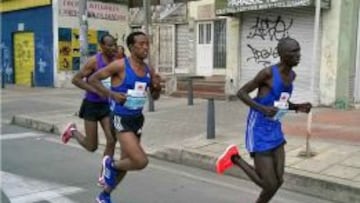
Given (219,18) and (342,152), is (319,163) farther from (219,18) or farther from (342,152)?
(219,18)

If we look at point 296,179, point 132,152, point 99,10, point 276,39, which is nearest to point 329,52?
point 276,39

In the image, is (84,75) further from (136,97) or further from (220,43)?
(220,43)

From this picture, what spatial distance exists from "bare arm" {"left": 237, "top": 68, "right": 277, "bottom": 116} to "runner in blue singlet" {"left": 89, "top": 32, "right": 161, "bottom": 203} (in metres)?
0.99

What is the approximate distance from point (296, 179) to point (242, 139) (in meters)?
2.47

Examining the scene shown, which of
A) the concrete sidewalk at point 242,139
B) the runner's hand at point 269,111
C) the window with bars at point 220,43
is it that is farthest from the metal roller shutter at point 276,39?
the runner's hand at point 269,111

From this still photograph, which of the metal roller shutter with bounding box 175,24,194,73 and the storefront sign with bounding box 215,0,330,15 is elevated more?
the storefront sign with bounding box 215,0,330,15

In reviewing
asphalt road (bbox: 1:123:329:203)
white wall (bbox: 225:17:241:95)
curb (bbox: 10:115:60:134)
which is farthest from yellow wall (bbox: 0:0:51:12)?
asphalt road (bbox: 1:123:329:203)

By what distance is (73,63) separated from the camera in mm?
22469

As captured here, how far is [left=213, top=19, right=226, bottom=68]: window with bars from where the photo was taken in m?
18.2

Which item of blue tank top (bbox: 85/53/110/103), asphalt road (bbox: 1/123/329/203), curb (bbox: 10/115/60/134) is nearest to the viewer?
asphalt road (bbox: 1/123/329/203)

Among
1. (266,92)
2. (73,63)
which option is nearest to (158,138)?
(266,92)

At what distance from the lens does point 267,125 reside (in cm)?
474

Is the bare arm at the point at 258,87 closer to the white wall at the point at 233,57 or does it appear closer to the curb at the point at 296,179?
the curb at the point at 296,179

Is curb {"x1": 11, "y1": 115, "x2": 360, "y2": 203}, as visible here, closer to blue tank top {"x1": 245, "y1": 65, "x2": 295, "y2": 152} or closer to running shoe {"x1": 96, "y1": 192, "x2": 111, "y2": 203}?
blue tank top {"x1": 245, "y1": 65, "x2": 295, "y2": 152}
